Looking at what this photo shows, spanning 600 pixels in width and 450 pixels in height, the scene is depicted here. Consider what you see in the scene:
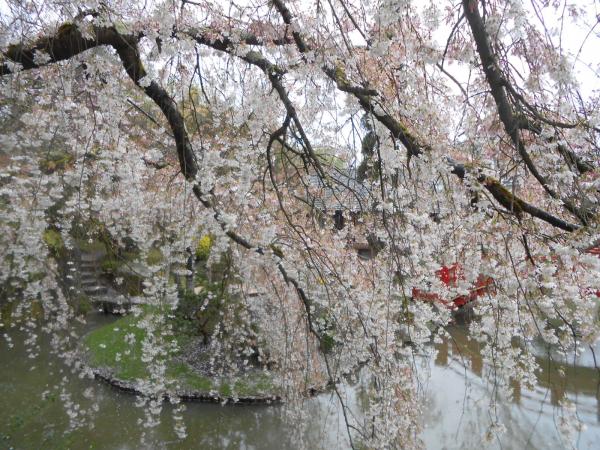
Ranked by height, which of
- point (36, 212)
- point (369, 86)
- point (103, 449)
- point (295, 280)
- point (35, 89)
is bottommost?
point (103, 449)

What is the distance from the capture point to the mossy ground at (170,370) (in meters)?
5.53

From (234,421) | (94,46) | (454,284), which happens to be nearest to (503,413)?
(234,421)

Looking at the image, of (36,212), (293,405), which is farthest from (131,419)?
(36,212)

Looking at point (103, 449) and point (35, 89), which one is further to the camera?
point (103, 449)

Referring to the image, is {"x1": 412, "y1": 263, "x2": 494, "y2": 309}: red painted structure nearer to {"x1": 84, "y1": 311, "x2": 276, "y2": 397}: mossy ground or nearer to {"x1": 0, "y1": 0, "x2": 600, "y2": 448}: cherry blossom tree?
{"x1": 0, "y1": 0, "x2": 600, "y2": 448}: cherry blossom tree

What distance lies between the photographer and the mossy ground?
18.1 ft

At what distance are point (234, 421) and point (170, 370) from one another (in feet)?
4.13

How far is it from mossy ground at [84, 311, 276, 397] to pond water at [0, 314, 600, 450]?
214mm

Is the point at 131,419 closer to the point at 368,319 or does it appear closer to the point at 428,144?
the point at 368,319

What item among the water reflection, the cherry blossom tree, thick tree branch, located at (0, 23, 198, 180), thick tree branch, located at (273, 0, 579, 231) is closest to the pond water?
the water reflection

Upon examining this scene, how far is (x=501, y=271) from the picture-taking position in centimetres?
194

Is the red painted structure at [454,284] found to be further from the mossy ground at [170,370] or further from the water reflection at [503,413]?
the mossy ground at [170,370]

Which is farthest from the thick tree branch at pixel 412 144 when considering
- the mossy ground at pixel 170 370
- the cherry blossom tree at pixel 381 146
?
the mossy ground at pixel 170 370

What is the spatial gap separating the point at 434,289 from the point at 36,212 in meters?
2.62
